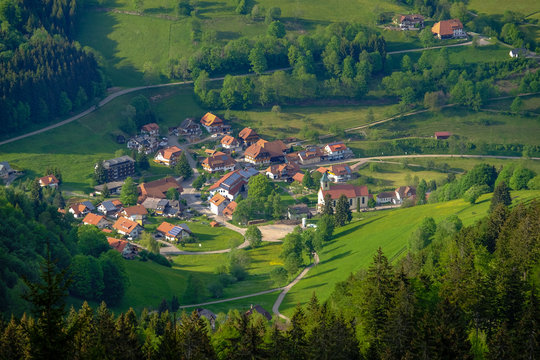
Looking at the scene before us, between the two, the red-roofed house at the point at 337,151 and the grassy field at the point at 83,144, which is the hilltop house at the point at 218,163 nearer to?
the grassy field at the point at 83,144

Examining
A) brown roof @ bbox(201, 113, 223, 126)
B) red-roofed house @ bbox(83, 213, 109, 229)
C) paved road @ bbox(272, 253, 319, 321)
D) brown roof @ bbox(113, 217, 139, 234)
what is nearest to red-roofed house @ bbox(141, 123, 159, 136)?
brown roof @ bbox(201, 113, 223, 126)

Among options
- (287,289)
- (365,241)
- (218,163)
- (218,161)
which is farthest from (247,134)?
(287,289)

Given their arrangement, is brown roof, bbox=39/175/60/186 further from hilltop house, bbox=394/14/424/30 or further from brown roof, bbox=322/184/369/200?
hilltop house, bbox=394/14/424/30

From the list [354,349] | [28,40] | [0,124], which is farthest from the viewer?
[28,40]

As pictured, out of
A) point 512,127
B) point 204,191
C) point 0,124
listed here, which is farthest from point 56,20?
point 512,127

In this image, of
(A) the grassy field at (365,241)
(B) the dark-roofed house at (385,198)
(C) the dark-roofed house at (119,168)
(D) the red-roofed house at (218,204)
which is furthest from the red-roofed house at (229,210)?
(B) the dark-roofed house at (385,198)

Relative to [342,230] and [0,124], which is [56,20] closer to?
[0,124]
